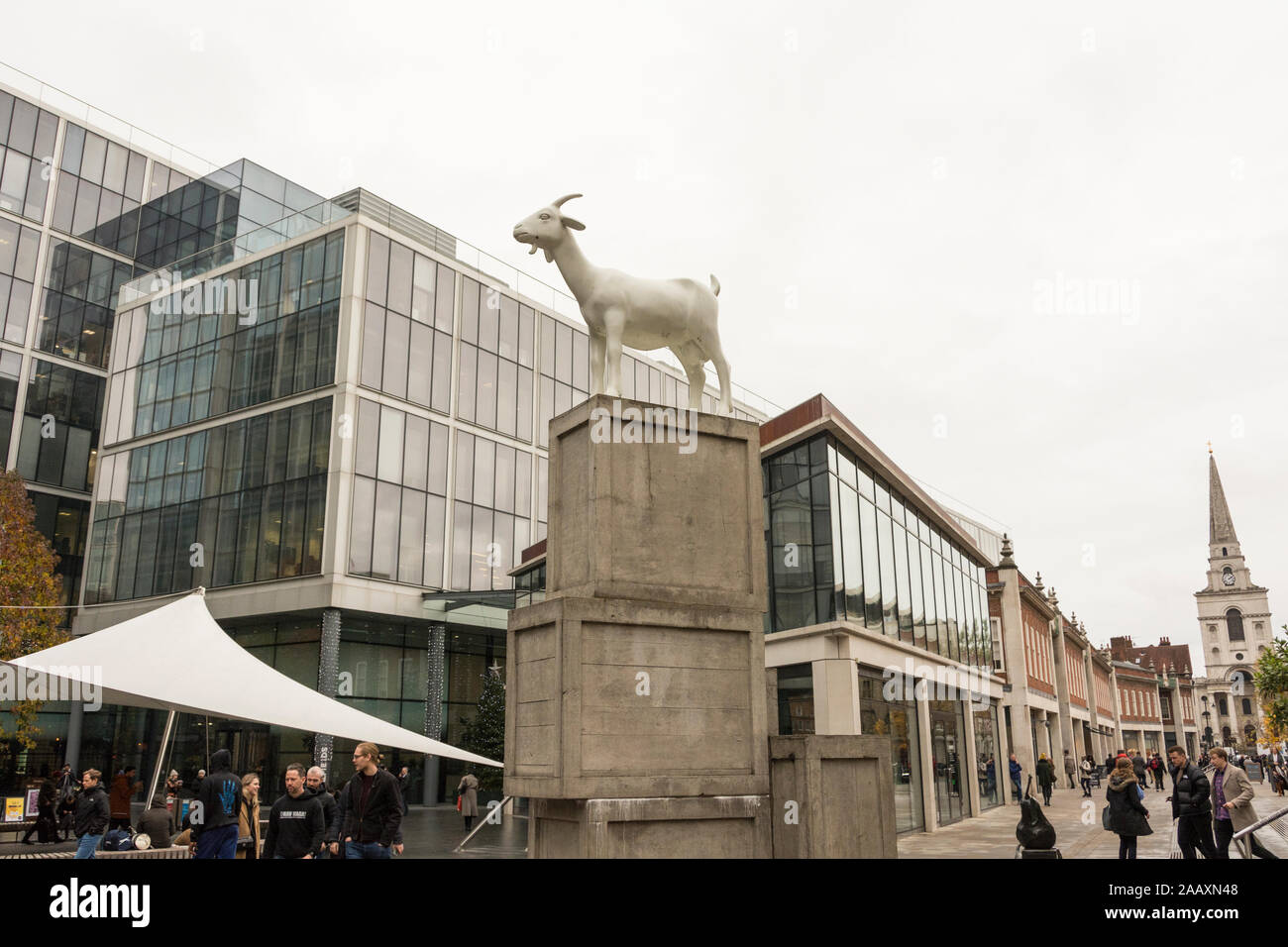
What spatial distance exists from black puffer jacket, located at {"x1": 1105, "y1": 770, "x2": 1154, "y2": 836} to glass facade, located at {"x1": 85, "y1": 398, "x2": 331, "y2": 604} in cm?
2864

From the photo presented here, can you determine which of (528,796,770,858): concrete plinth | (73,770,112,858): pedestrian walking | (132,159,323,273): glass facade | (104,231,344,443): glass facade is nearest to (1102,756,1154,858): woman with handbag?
(528,796,770,858): concrete plinth

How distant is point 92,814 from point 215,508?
2671 centimetres

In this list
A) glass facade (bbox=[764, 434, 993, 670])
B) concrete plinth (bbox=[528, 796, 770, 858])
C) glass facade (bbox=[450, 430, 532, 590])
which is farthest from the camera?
glass facade (bbox=[450, 430, 532, 590])

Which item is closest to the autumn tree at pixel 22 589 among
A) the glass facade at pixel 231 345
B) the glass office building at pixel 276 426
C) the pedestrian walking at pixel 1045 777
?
the glass office building at pixel 276 426

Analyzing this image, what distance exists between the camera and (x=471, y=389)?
4100 centimetres

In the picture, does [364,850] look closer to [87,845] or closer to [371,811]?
[371,811]

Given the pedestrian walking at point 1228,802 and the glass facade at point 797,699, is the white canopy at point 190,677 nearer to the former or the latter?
the pedestrian walking at point 1228,802

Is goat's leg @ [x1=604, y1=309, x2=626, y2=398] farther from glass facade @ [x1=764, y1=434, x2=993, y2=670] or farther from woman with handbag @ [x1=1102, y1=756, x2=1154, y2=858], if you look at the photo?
glass facade @ [x1=764, y1=434, x2=993, y2=670]

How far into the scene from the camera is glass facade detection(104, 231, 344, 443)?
122 feet

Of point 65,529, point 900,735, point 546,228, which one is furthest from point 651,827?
point 65,529

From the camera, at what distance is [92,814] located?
43.5ft

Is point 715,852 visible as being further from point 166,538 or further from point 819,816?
point 166,538

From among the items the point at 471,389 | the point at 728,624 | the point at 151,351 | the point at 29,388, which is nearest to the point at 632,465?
the point at 728,624
